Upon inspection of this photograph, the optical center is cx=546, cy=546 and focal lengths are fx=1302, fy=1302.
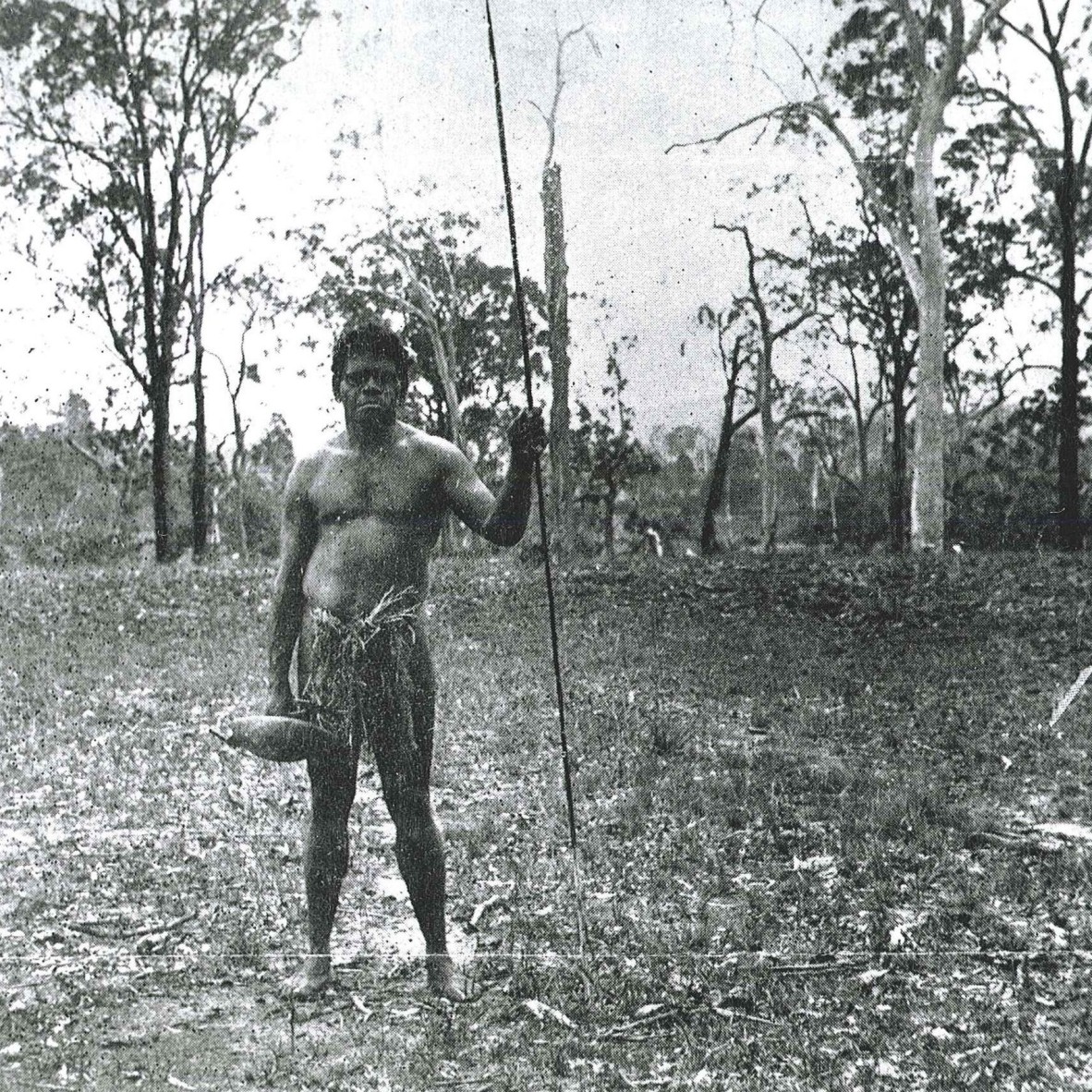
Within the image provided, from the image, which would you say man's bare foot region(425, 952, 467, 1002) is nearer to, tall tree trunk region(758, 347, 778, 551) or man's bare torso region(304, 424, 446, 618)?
man's bare torso region(304, 424, 446, 618)

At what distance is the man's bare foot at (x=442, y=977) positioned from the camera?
11.6 ft

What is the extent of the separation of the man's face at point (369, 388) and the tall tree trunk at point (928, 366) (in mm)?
11326

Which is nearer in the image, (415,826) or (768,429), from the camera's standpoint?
(415,826)

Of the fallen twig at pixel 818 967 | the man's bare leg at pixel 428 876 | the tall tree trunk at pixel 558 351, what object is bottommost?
the fallen twig at pixel 818 967

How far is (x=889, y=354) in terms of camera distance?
24156mm

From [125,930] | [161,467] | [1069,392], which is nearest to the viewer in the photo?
[125,930]

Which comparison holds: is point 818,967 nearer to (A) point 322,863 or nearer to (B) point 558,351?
(A) point 322,863

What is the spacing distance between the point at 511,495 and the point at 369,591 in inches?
19.6

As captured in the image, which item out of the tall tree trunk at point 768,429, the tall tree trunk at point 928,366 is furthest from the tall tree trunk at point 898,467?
the tall tree trunk at point 928,366

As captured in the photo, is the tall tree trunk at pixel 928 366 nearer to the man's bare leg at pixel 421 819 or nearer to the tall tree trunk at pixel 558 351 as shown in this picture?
the tall tree trunk at pixel 558 351

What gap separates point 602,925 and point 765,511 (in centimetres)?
1899

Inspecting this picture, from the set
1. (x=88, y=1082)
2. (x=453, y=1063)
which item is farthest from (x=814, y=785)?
(x=88, y=1082)

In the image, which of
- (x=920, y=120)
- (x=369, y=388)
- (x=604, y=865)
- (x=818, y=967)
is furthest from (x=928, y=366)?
(x=369, y=388)

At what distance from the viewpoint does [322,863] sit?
3.53 metres
